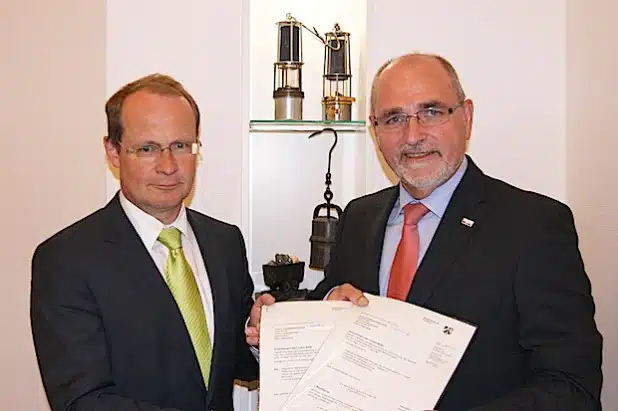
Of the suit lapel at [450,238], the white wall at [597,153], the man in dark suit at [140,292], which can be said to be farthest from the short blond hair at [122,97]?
the white wall at [597,153]

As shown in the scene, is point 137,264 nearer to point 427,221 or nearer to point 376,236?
point 376,236

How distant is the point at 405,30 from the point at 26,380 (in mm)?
1854

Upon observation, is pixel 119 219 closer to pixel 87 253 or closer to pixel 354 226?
pixel 87 253

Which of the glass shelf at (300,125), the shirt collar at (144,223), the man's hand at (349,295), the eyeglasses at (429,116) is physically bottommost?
the man's hand at (349,295)

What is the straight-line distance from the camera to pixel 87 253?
76.8 inches

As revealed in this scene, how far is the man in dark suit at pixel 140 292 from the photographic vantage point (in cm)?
188

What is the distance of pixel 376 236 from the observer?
2.14 m

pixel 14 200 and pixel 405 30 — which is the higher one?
pixel 405 30

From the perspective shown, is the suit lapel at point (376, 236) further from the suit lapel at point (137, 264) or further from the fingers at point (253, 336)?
the suit lapel at point (137, 264)

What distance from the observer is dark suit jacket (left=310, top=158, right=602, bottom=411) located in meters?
1.76

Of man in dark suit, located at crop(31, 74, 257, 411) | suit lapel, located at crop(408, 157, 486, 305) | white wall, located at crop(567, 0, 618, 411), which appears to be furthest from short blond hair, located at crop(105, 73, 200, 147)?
white wall, located at crop(567, 0, 618, 411)

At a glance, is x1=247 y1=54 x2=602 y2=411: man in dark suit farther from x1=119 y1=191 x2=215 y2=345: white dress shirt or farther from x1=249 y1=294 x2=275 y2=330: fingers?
x1=119 y1=191 x2=215 y2=345: white dress shirt

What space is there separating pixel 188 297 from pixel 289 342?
33 centimetres

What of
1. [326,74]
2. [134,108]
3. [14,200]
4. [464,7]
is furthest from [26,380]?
[464,7]
